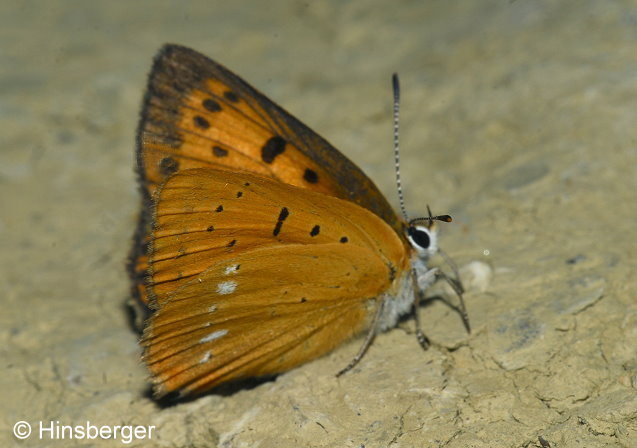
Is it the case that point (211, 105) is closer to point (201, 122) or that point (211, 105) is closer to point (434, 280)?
point (201, 122)

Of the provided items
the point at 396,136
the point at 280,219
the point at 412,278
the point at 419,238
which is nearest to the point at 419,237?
the point at 419,238

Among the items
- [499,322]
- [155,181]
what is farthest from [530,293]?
[155,181]

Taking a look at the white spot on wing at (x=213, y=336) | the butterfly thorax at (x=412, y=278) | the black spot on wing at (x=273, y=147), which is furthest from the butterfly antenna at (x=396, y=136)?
the white spot on wing at (x=213, y=336)

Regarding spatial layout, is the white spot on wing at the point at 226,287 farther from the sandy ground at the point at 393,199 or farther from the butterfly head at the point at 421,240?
the butterfly head at the point at 421,240

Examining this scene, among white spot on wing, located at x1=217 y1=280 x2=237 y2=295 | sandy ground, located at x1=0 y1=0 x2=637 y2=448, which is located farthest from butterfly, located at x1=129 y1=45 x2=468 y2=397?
sandy ground, located at x1=0 y1=0 x2=637 y2=448

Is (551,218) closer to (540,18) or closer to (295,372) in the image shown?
(295,372)

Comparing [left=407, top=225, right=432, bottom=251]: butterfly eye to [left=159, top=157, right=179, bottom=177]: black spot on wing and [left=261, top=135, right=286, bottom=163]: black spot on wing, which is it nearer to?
[left=261, top=135, right=286, bottom=163]: black spot on wing

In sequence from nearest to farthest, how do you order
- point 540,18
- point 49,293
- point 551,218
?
point 551,218
point 49,293
point 540,18
